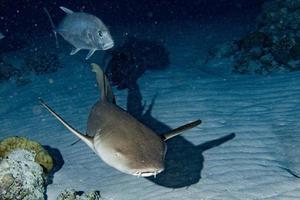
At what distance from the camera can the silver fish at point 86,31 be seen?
5477 mm

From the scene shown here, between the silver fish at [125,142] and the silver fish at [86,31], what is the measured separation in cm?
→ 177

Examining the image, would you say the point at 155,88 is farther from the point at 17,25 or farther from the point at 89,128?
Result: the point at 17,25

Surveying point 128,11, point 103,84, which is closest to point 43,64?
point 103,84

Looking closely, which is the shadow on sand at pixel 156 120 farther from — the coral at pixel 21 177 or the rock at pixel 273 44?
the rock at pixel 273 44

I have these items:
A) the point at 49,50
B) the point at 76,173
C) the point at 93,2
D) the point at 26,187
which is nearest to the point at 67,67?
the point at 49,50

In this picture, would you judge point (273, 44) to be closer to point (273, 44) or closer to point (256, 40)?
point (273, 44)

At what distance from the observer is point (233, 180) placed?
16.2ft

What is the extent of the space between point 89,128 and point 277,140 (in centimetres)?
375

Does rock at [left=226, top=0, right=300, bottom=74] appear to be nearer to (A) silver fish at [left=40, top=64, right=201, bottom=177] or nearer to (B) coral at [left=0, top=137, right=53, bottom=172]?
(B) coral at [left=0, top=137, right=53, bottom=172]

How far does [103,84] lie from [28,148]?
2035 mm

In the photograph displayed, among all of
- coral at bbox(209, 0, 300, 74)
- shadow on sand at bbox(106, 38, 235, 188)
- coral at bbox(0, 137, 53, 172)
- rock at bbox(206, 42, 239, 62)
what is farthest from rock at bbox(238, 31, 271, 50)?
coral at bbox(0, 137, 53, 172)

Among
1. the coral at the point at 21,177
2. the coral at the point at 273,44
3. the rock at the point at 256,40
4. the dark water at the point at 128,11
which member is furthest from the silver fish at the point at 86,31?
the dark water at the point at 128,11

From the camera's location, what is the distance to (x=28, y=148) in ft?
Result: 17.6

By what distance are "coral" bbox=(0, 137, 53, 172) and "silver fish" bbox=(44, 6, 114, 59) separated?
1896 mm
